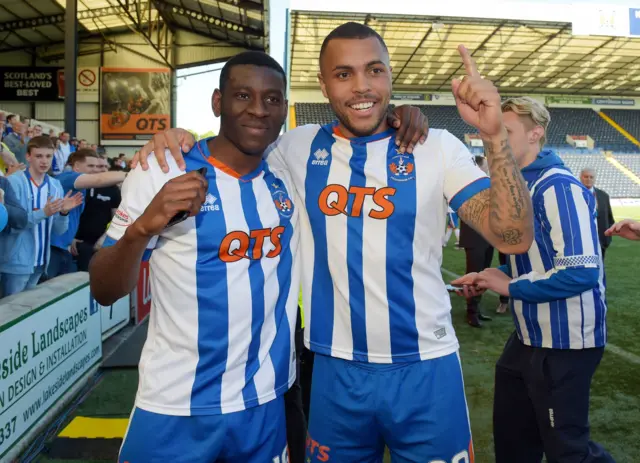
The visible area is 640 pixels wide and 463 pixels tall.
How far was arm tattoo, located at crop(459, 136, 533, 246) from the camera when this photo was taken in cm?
151

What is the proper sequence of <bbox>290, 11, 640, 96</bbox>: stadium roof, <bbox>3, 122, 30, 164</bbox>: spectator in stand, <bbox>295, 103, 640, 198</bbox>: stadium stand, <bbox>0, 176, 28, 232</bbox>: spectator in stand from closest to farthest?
<bbox>0, 176, 28, 232</bbox>: spectator in stand, <bbox>3, 122, 30, 164</bbox>: spectator in stand, <bbox>290, 11, 640, 96</bbox>: stadium roof, <bbox>295, 103, 640, 198</bbox>: stadium stand

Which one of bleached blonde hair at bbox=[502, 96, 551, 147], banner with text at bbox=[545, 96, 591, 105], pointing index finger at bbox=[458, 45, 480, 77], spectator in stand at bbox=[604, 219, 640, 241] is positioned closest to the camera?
pointing index finger at bbox=[458, 45, 480, 77]

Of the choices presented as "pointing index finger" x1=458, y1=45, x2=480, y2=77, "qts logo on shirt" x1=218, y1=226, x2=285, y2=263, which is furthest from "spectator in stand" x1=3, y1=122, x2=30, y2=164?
"pointing index finger" x1=458, y1=45, x2=480, y2=77

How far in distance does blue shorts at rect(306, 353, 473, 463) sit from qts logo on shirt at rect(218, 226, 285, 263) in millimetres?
472

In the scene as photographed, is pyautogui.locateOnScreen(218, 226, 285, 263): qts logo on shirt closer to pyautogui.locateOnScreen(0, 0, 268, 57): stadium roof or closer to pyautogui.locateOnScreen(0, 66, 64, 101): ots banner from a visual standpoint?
pyautogui.locateOnScreen(0, 0, 268, 57): stadium roof

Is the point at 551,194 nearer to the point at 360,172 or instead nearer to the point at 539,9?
the point at 360,172

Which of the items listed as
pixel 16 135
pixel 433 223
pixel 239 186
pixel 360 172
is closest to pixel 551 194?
pixel 433 223

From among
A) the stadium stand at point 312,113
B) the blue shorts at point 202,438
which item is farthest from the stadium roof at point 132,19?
the blue shorts at point 202,438

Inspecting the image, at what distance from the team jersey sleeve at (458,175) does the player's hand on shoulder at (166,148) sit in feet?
2.95

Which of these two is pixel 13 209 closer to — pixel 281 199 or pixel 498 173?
pixel 281 199

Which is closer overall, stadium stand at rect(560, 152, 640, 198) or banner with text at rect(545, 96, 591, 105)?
stadium stand at rect(560, 152, 640, 198)

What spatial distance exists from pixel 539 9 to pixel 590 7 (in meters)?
2.09

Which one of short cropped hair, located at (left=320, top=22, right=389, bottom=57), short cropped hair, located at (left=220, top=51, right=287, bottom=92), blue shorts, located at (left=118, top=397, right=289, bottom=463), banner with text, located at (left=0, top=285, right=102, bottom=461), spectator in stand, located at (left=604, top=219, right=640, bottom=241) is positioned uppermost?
short cropped hair, located at (left=320, top=22, right=389, bottom=57)

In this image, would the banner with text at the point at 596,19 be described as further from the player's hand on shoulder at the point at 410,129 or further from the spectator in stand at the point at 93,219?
the player's hand on shoulder at the point at 410,129
